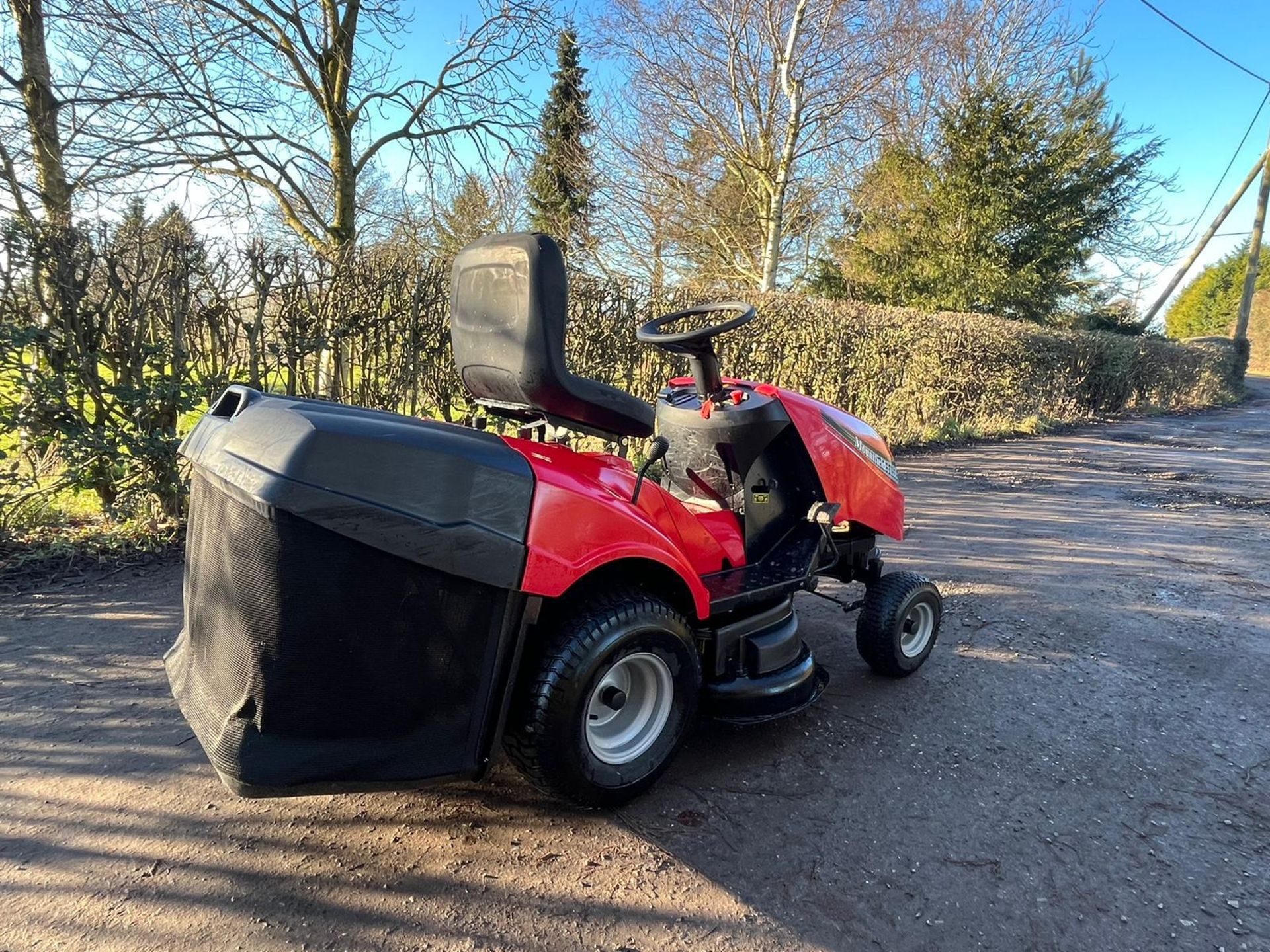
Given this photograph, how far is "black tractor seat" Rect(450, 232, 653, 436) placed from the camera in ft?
6.52

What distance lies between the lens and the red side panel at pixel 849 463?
2.90 m

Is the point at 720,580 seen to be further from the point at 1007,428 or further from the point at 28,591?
the point at 1007,428

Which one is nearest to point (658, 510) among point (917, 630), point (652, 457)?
point (652, 457)

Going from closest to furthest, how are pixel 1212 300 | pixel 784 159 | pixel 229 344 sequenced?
pixel 229 344
pixel 784 159
pixel 1212 300

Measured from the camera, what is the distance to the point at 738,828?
7.23 ft

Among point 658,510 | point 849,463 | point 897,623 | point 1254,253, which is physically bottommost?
point 897,623

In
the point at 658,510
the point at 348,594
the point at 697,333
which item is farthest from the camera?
the point at 697,333

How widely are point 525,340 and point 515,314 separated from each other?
3.5 inches

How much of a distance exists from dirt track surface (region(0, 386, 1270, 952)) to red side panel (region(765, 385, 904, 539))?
0.75 m

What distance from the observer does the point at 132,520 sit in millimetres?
4449

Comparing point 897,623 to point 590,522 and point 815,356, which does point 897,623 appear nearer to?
point 590,522

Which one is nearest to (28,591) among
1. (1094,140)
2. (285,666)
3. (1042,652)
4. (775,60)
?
(285,666)

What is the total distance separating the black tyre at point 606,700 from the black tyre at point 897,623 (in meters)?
1.12

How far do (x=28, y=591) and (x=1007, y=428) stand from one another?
12.3 metres
